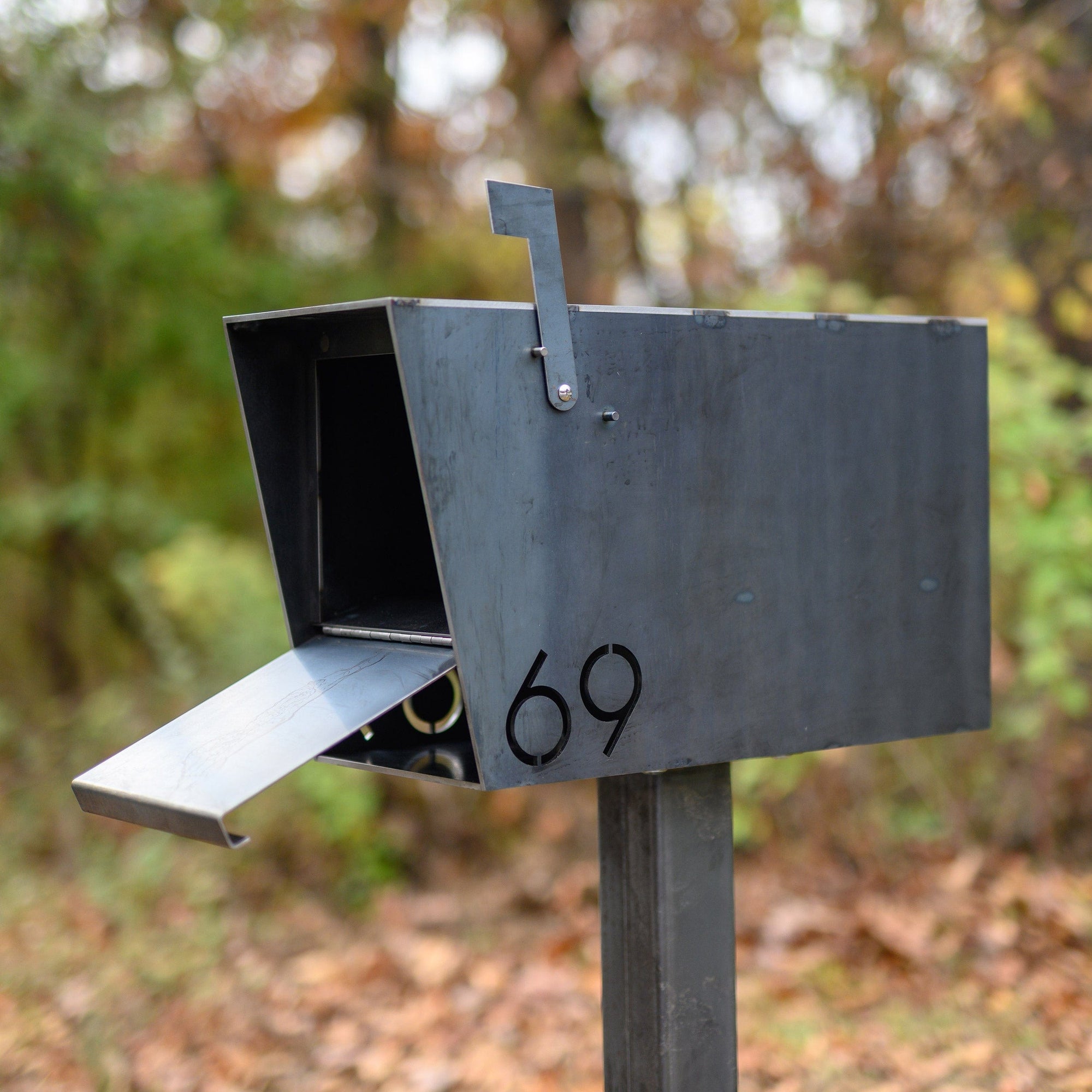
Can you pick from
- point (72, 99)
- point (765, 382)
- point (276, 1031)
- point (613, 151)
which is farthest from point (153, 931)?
point (613, 151)

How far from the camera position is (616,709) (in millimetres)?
1497

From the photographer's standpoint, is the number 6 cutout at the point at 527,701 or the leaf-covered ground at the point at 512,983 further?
the leaf-covered ground at the point at 512,983

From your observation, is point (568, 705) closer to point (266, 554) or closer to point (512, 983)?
point (512, 983)

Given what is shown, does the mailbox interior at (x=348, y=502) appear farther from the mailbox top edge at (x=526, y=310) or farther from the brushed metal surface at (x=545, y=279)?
the brushed metal surface at (x=545, y=279)

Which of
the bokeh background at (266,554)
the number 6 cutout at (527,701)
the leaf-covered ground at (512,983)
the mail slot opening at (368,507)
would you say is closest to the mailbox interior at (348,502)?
the mail slot opening at (368,507)

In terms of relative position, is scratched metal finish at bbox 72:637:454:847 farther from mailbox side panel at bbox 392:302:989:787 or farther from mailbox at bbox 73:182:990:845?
mailbox side panel at bbox 392:302:989:787

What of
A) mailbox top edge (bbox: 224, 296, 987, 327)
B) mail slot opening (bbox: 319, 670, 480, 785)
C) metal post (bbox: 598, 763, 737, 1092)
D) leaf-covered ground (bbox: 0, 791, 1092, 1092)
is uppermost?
mailbox top edge (bbox: 224, 296, 987, 327)

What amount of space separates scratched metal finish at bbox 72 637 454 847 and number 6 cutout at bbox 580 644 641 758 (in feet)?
0.58

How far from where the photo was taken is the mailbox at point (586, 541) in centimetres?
138

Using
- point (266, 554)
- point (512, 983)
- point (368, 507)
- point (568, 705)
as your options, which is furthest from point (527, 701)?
Result: point (266, 554)

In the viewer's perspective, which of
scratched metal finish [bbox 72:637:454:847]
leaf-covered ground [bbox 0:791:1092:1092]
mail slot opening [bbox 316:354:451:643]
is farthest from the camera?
leaf-covered ground [bbox 0:791:1092:1092]

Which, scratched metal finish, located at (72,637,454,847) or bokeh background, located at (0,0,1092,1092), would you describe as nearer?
scratched metal finish, located at (72,637,454,847)

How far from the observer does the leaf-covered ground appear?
8.27 feet

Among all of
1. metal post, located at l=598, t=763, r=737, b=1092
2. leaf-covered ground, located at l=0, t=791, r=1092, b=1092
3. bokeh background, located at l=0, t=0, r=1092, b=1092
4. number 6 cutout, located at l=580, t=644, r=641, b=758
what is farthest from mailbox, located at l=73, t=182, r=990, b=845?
bokeh background, located at l=0, t=0, r=1092, b=1092
